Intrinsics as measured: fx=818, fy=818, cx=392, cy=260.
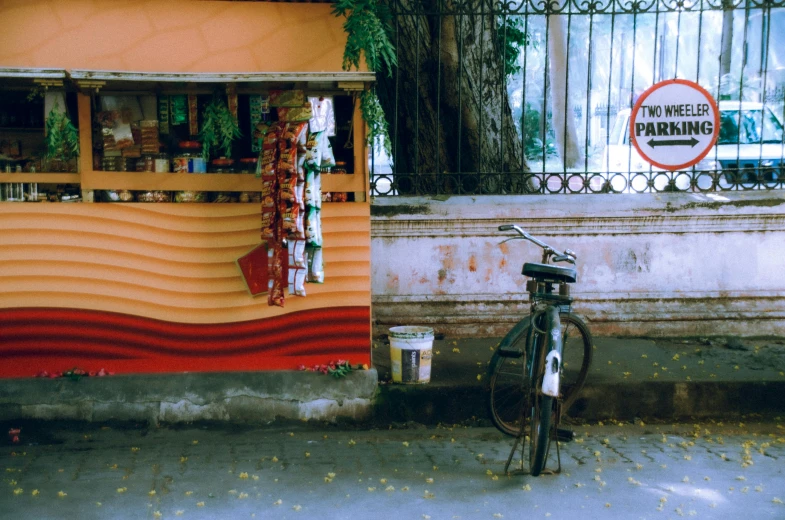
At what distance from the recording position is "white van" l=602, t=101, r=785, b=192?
7371 millimetres

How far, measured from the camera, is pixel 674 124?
732 centimetres

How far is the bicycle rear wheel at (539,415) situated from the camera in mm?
4508

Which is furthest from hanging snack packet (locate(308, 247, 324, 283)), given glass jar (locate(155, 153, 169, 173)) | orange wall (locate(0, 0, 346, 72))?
orange wall (locate(0, 0, 346, 72))

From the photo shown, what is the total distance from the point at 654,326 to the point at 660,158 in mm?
1512

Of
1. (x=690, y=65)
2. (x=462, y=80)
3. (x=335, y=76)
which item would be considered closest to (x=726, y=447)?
(x=335, y=76)

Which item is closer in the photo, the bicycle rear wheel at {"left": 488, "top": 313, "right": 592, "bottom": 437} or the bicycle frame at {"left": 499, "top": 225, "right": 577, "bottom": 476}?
the bicycle frame at {"left": 499, "top": 225, "right": 577, "bottom": 476}

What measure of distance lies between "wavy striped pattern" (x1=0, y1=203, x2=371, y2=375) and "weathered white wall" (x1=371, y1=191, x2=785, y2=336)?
1408 mm

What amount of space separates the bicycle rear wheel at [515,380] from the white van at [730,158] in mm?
2263

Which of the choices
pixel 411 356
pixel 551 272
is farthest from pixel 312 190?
pixel 551 272

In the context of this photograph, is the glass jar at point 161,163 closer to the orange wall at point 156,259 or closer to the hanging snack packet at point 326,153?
the orange wall at point 156,259

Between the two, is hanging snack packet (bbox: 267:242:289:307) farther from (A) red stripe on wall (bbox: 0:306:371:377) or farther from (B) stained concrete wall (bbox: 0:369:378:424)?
(B) stained concrete wall (bbox: 0:369:378:424)

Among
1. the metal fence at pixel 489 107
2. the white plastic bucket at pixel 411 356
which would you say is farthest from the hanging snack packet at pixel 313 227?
the metal fence at pixel 489 107

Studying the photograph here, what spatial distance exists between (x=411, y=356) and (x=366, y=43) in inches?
86.5

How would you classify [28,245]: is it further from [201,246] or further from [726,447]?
[726,447]
